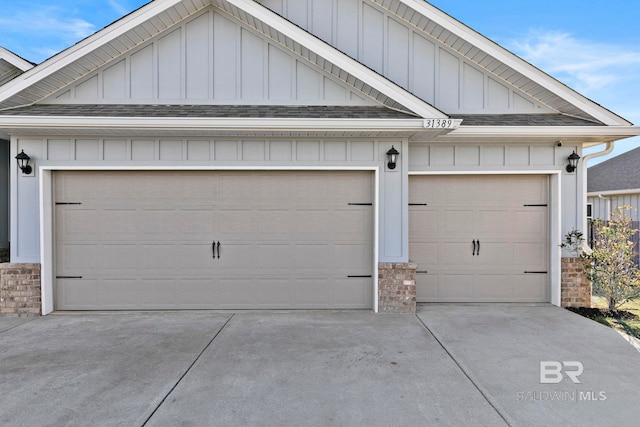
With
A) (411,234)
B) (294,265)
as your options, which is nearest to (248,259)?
(294,265)

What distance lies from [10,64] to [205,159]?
15.3ft

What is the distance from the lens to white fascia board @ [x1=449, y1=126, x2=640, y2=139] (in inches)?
218

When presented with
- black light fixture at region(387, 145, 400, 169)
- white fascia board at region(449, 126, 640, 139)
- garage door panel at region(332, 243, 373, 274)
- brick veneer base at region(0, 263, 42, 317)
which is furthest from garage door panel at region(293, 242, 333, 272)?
brick veneer base at region(0, 263, 42, 317)

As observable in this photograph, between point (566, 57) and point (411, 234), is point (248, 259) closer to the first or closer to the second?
point (411, 234)

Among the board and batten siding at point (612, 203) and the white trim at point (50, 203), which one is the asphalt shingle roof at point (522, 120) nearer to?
the white trim at point (50, 203)

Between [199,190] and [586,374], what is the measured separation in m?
5.55

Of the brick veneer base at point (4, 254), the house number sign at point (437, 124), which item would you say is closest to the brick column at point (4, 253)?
the brick veneer base at point (4, 254)

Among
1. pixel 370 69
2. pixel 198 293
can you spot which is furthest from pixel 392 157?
pixel 198 293

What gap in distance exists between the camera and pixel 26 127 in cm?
500

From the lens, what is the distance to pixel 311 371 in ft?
12.1

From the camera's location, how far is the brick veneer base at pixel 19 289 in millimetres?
5504

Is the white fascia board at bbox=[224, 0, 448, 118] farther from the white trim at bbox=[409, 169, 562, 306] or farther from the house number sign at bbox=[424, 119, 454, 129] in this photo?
the white trim at bbox=[409, 169, 562, 306]

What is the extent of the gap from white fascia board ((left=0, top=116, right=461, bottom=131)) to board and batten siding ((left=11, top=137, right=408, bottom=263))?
56cm

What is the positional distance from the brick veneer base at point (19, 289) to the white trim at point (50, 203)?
0.11 meters
